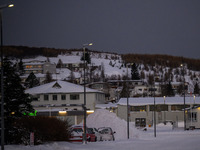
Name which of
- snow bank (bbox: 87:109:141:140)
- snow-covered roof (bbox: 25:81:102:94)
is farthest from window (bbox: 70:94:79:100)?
snow bank (bbox: 87:109:141:140)

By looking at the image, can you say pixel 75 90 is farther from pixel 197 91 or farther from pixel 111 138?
pixel 197 91

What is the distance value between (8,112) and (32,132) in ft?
24.4

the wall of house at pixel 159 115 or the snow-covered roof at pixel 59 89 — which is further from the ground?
the snow-covered roof at pixel 59 89

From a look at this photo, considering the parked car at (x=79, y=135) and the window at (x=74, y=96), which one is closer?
the parked car at (x=79, y=135)

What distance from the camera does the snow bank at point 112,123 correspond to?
41.8m

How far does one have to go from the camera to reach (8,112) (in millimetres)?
32219

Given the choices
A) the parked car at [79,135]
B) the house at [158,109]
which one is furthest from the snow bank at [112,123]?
the house at [158,109]

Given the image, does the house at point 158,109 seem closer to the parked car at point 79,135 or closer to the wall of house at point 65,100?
the wall of house at point 65,100

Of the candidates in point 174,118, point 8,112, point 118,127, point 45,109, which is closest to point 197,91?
point 174,118

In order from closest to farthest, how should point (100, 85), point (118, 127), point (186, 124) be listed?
point (118, 127) < point (186, 124) < point (100, 85)

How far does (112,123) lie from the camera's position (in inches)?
1736

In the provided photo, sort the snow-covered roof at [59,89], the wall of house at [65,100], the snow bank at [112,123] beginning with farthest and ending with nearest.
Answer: the snow-covered roof at [59,89] → the wall of house at [65,100] → the snow bank at [112,123]

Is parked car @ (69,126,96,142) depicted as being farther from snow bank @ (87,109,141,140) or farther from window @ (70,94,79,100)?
window @ (70,94,79,100)

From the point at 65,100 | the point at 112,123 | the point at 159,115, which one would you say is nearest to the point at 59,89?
the point at 65,100
